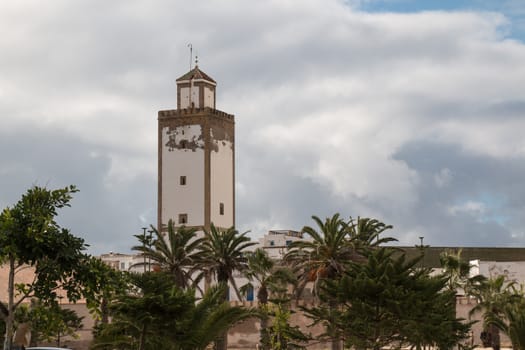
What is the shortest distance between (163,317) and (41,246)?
16.3ft

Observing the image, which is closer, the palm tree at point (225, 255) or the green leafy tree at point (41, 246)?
the green leafy tree at point (41, 246)

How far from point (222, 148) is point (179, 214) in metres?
5.94

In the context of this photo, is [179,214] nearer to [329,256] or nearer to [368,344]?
[329,256]

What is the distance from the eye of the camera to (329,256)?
49344mm

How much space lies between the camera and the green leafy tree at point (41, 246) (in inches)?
841

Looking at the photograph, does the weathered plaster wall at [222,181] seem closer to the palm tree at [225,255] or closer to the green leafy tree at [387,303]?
the palm tree at [225,255]

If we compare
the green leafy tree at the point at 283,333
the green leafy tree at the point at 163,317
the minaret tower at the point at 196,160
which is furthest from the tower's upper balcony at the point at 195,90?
the green leafy tree at the point at 163,317

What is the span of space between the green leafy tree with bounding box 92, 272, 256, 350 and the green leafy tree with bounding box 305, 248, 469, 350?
25.4ft

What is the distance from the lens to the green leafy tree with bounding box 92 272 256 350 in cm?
2520

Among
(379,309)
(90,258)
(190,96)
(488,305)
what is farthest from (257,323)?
(90,258)

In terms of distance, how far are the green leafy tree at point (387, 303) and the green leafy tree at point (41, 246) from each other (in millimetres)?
15317

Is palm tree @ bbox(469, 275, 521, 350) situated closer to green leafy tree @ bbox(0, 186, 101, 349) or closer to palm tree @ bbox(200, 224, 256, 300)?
palm tree @ bbox(200, 224, 256, 300)

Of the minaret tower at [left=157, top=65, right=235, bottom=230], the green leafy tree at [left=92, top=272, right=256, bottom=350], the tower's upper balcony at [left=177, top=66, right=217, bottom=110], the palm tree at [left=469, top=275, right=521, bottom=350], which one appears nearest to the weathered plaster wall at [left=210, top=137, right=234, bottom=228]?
the minaret tower at [left=157, top=65, right=235, bottom=230]

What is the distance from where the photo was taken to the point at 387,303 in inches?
1388
